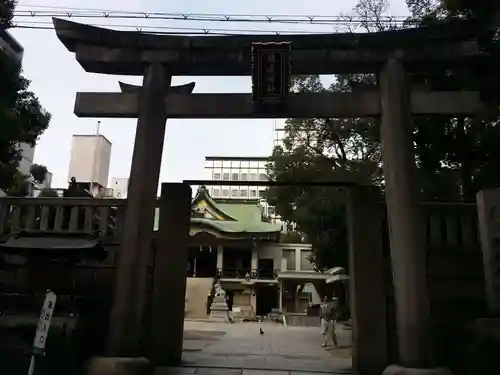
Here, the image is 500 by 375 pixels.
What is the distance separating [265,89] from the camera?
313 inches

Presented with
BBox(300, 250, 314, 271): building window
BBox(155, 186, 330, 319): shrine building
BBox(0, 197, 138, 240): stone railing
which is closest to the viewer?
BBox(0, 197, 138, 240): stone railing

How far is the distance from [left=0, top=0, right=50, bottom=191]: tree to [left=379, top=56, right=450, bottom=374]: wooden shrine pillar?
6471mm

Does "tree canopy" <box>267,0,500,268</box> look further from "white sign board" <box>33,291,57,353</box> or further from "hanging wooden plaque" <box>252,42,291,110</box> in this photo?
"white sign board" <box>33,291,57,353</box>

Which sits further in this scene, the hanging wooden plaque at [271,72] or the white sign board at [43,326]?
the hanging wooden plaque at [271,72]

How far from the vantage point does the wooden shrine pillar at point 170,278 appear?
8406mm

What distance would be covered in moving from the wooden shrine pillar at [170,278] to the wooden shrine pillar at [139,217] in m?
0.79

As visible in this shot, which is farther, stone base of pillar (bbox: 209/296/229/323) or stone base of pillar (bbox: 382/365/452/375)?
stone base of pillar (bbox: 209/296/229/323)

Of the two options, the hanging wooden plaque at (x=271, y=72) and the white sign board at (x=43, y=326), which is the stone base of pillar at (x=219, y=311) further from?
the white sign board at (x=43, y=326)

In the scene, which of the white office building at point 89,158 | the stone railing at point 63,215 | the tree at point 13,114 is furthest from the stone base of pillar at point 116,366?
the white office building at point 89,158

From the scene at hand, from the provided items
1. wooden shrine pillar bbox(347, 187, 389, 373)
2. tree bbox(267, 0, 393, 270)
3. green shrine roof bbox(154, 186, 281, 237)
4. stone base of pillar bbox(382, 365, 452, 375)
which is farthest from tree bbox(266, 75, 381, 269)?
green shrine roof bbox(154, 186, 281, 237)

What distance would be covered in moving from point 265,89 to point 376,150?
32.3 ft

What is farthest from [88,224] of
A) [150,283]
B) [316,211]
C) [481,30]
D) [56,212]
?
[316,211]

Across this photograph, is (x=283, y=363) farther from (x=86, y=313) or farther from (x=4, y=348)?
(x=4, y=348)

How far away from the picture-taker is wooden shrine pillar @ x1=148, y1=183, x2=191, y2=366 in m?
8.41
